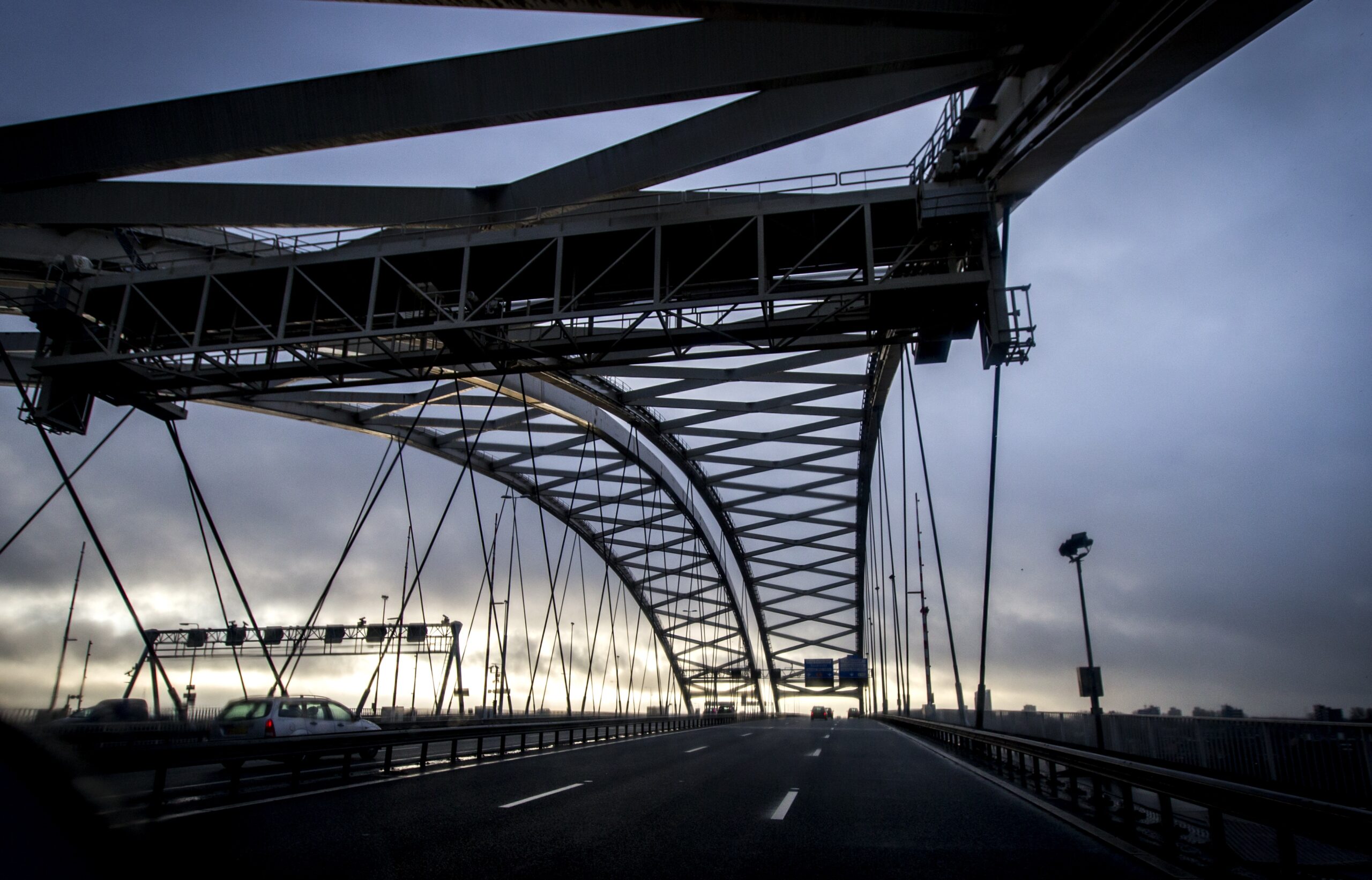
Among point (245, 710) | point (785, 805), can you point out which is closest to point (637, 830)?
point (785, 805)

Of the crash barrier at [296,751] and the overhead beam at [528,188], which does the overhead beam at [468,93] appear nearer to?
the overhead beam at [528,188]

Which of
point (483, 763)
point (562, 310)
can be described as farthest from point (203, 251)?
point (483, 763)

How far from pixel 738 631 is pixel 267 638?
36.9 metres

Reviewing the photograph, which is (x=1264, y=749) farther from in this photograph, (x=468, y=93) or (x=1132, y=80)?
(x=468, y=93)

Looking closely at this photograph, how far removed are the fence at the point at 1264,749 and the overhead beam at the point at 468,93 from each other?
9.65 m

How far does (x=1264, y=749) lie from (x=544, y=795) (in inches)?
287

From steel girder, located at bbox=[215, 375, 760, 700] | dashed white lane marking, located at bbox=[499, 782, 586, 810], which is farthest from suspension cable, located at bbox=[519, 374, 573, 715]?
dashed white lane marking, located at bbox=[499, 782, 586, 810]

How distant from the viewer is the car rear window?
46.9 feet

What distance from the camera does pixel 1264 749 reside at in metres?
7.66

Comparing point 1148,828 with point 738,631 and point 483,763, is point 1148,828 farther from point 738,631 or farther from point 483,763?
point 738,631

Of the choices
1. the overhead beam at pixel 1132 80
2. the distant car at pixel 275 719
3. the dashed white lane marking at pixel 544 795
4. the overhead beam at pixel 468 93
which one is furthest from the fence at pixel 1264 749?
the distant car at pixel 275 719

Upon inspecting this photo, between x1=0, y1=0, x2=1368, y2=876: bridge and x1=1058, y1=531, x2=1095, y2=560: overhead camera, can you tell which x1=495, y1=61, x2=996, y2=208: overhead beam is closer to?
x1=0, y1=0, x2=1368, y2=876: bridge

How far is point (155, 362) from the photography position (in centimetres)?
1928

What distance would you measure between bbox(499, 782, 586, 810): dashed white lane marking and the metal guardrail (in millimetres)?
5627
